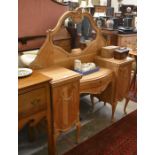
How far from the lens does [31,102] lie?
162cm

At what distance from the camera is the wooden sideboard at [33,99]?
1.56 meters

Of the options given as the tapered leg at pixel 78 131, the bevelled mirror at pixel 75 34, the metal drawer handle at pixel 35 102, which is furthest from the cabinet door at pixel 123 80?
the metal drawer handle at pixel 35 102

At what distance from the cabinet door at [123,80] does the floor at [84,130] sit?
0.33 meters

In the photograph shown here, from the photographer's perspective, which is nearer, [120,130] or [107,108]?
[120,130]

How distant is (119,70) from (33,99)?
1121 millimetres

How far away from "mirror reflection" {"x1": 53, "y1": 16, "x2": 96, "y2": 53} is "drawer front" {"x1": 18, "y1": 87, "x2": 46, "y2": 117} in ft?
3.00

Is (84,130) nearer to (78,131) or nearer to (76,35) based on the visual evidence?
(78,131)

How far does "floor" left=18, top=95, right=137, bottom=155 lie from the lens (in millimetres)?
2141

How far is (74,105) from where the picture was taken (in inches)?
79.0

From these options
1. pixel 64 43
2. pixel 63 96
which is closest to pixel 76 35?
pixel 64 43
